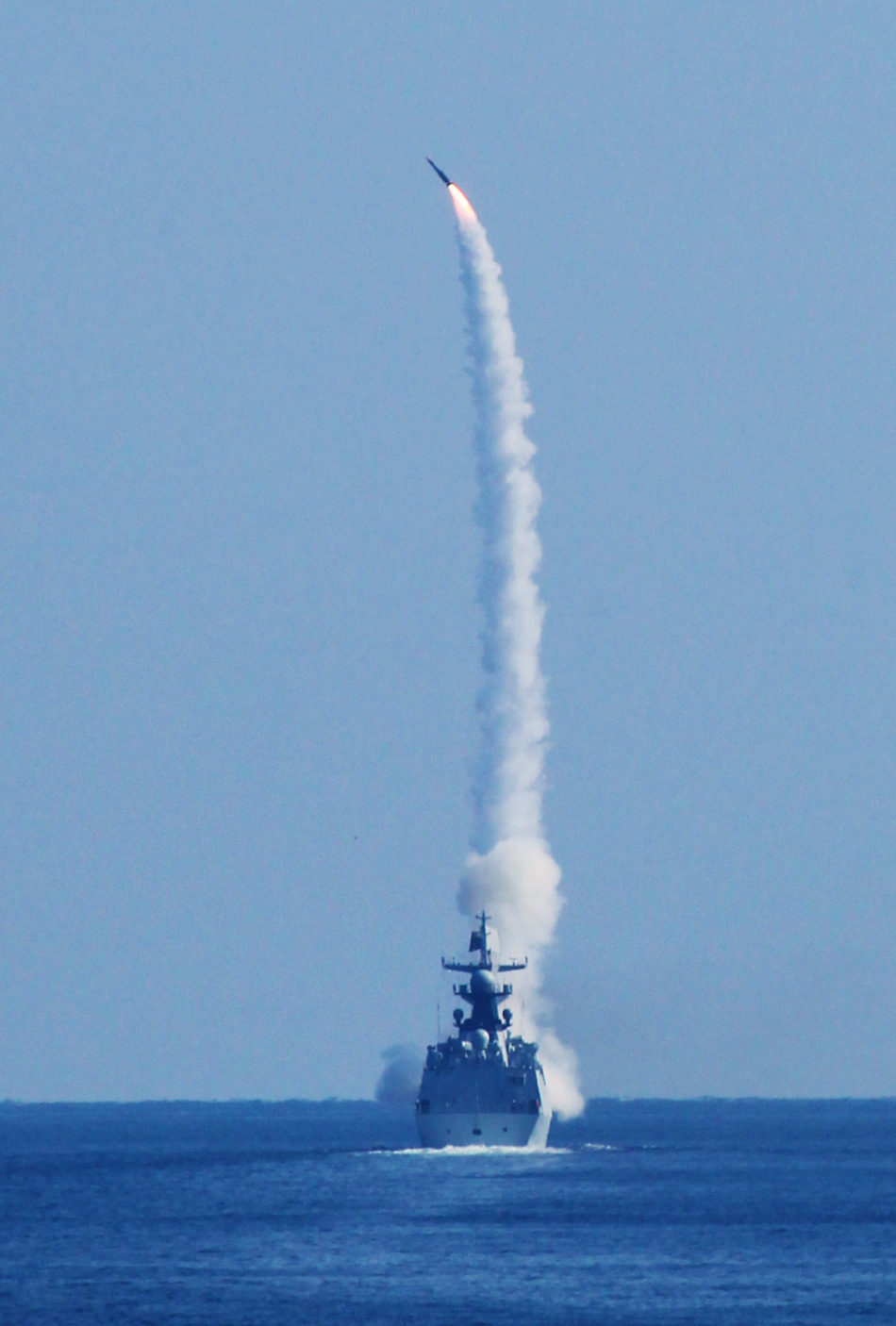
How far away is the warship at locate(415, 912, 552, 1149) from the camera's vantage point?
445ft

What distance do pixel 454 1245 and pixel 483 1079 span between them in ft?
116

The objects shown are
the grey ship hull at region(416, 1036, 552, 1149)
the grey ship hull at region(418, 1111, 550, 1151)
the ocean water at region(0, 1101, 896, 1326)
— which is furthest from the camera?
the grey ship hull at region(418, 1111, 550, 1151)

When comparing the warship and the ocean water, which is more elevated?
the warship

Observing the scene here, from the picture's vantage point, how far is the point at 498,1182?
5089 inches

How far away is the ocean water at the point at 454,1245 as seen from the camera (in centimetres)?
8325

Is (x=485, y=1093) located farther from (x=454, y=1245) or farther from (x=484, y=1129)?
(x=454, y=1245)

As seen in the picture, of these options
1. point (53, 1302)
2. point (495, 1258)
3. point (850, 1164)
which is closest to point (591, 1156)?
point (850, 1164)

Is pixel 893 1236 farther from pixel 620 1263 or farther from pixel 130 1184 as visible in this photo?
pixel 130 1184

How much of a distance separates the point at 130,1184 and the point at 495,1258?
53572 mm

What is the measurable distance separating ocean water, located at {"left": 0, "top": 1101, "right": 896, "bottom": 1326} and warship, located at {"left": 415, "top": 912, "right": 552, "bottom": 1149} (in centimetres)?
200

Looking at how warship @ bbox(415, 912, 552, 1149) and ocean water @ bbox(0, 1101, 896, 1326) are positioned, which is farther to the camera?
warship @ bbox(415, 912, 552, 1149)

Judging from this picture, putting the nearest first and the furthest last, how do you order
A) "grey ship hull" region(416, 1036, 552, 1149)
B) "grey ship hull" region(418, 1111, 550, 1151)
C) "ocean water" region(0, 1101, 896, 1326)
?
1. "ocean water" region(0, 1101, 896, 1326)
2. "grey ship hull" region(416, 1036, 552, 1149)
3. "grey ship hull" region(418, 1111, 550, 1151)

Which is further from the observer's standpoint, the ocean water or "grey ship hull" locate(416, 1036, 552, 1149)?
"grey ship hull" locate(416, 1036, 552, 1149)

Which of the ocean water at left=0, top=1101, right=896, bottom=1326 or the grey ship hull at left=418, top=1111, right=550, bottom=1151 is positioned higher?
the grey ship hull at left=418, top=1111, right=550, bottom=1151
